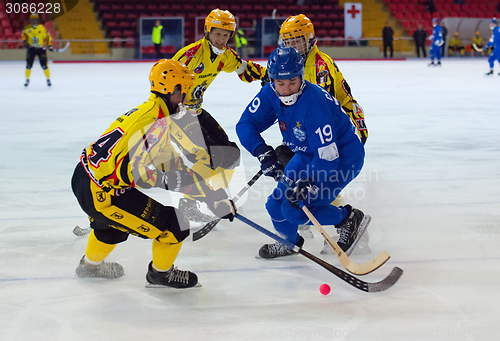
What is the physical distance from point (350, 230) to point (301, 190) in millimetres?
446

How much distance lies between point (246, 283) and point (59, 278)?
0.91m

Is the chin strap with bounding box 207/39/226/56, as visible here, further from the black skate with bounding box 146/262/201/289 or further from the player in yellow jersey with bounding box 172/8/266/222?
the black skate with bounding box 146/262/201/289

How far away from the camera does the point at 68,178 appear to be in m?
4.27

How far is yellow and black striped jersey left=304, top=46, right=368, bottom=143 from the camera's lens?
118 inches

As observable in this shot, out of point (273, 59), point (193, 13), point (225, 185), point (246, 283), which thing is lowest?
point (246, 283)

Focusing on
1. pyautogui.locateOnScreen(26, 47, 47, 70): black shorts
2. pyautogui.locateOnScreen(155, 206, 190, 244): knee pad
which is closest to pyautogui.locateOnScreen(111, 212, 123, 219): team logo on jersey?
pyautogui.locateOnScreen(155, 206, 190, 244): knee pad

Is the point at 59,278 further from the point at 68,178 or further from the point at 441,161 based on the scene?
the point at 441,161

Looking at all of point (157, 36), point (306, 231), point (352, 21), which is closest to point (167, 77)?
point (306, 231)

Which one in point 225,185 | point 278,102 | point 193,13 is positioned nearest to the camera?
point 278,102

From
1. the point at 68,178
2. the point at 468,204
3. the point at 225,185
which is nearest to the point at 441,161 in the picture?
the point at 468,204

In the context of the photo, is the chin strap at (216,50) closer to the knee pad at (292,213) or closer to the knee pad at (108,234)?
the knee pad at (292,213)

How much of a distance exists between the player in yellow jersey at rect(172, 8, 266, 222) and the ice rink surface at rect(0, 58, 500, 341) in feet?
1.25

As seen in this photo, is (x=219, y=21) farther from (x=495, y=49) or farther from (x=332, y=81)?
(x=495, y=49)

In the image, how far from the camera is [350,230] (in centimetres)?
275
